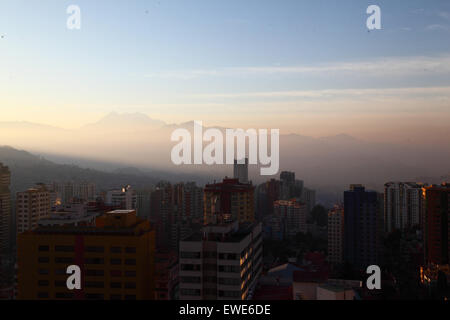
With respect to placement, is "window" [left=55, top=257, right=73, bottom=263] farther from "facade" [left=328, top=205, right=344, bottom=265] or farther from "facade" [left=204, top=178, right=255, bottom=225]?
"facade" [left=328, top=205, right=344, bottom=265]

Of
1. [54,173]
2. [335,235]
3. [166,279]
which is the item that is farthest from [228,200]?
[54,173]

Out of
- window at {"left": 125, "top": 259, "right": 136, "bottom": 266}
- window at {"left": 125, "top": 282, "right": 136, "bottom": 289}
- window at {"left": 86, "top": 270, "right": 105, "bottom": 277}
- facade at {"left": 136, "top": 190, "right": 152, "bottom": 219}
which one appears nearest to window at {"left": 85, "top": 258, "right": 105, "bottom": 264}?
window at {"left": 86, "top": 270, "right": 105, "bottom": 277}

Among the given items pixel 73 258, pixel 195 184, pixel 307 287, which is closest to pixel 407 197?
pixel 195 184

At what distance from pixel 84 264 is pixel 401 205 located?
42.8 feet

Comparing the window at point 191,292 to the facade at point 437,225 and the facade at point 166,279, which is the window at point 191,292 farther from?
the facade at point 437,225

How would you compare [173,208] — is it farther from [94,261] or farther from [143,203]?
[94,261]

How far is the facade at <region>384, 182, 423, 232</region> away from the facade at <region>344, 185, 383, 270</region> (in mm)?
2728

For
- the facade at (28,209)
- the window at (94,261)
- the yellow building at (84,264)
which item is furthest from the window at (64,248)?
the facade at (28,209)

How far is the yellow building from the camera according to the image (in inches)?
230

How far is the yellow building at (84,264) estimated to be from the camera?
584cm

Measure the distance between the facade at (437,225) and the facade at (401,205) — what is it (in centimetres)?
275

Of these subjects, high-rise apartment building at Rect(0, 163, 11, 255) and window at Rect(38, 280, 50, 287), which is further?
high-rise apartment building at Rect(0, 163, 11, 255)
